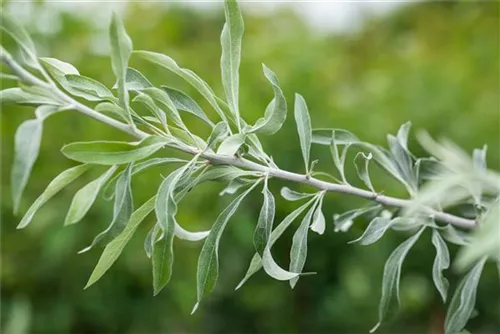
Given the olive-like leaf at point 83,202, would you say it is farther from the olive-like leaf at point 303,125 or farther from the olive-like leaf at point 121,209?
the olive-like leaf at point 303,125

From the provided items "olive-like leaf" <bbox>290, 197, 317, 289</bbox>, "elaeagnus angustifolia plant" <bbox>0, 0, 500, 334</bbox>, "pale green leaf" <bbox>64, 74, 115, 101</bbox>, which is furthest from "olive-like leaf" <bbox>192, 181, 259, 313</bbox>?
"pale green leaf" <bbox>64, 74, 115, 101</bbox>

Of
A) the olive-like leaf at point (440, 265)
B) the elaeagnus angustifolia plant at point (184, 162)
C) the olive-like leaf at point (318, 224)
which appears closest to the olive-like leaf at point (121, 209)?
the elaeagnus angustifolia plant at point (184, 162)

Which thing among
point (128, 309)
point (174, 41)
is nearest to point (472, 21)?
point (174, 41)

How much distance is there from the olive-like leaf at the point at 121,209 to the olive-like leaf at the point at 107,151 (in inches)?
2.1

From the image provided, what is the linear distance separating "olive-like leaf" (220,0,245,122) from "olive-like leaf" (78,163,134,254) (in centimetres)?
18

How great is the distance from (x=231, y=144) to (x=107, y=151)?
0.48 feet

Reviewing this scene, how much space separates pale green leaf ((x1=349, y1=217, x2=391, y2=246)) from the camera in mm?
975

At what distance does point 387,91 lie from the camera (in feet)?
10.2

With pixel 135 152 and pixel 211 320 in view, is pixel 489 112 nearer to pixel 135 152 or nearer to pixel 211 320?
pixel 211 320

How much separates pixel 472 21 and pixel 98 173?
2055 millimetres

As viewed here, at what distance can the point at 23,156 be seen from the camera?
0.66 m

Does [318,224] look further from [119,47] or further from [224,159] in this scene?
[119,47]

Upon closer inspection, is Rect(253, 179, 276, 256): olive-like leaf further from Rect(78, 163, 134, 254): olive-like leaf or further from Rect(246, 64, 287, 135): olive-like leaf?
Rect(78, 163, 134, 254): olive-like leaf

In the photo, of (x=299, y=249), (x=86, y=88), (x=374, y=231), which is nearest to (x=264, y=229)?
(x=299, y=249)
